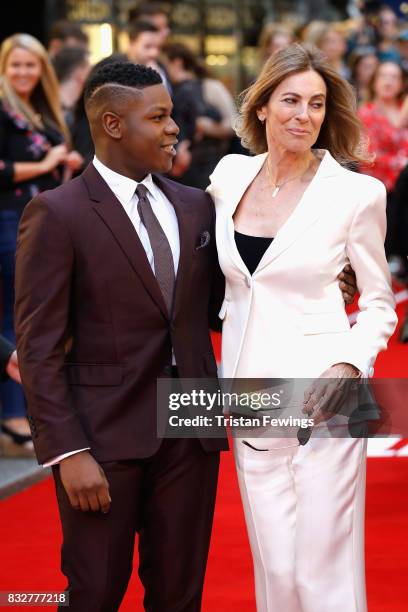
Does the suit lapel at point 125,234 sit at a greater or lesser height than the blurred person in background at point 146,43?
greater

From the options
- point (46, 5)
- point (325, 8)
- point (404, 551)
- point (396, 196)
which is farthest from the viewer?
point (325, 8)

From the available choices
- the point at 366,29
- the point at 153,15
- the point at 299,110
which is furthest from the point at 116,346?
the point at 366,29

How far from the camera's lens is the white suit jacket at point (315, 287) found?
3695 millimetres

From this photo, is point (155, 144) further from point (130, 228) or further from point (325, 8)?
point (325, 8)

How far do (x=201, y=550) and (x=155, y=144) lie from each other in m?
1.16

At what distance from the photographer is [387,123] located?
12.0m

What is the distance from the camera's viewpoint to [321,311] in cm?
372

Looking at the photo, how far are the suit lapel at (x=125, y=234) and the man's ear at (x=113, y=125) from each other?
15 cm

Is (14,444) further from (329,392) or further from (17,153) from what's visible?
(329,392)

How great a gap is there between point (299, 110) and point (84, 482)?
127 centimetres

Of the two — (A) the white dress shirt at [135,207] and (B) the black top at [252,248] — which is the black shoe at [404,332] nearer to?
(B) the black top at [252,248]

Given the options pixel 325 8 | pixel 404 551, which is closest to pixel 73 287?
pixel 404 551

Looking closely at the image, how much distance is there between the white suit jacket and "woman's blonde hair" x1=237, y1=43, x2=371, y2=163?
0.81 feet

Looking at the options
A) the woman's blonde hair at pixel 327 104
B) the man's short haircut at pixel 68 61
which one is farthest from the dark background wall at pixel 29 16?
the woman's blonde hair at pixel 327 104
